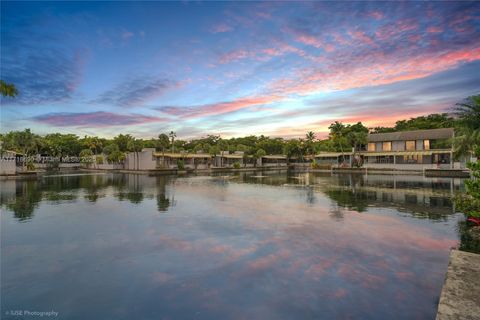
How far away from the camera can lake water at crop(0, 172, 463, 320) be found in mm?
7234

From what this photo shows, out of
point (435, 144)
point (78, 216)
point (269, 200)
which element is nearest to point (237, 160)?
point (435, 144)

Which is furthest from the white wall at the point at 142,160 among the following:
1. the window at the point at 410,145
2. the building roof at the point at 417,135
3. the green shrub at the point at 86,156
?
Result: the window at the point at 410,145

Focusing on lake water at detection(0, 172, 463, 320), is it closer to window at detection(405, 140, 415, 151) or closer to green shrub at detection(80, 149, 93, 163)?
window at detection(405, 140, 415, 151)

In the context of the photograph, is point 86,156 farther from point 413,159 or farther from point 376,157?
point 413,159

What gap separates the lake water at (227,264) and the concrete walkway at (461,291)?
67 centimetres

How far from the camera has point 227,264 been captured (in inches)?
389

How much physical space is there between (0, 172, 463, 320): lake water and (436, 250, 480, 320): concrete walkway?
26.3 inches

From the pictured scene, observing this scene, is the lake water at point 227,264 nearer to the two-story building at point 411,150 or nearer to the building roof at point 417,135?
the two-story building at point 411,150

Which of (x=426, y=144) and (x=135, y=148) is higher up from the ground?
(x=135, y=148)

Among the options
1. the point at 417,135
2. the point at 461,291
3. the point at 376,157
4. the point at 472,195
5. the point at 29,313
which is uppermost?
the point at 417,135

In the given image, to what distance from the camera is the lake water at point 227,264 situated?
7.23m

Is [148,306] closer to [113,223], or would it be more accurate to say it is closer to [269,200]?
[113,223]

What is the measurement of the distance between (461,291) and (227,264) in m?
6.33

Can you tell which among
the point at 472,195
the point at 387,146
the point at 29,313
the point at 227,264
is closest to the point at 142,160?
the point at 387,146
